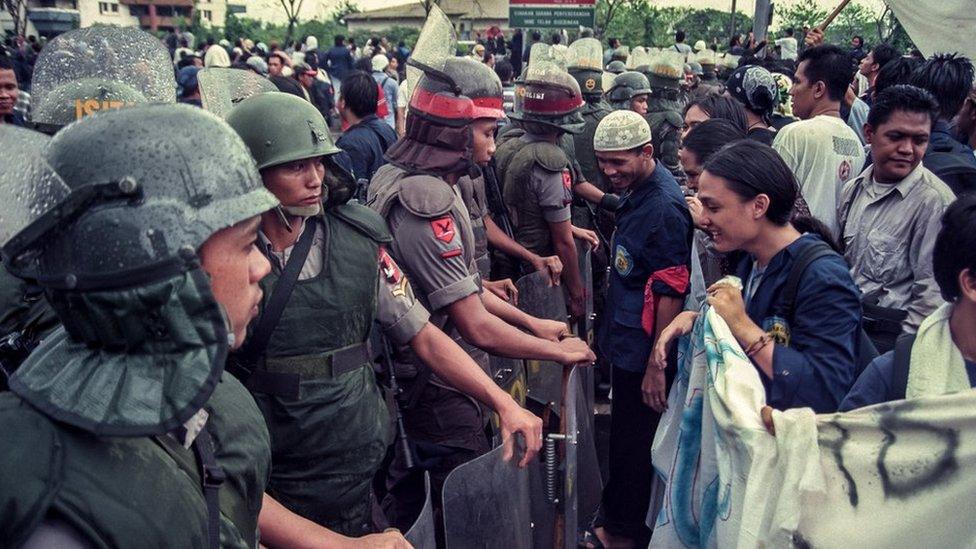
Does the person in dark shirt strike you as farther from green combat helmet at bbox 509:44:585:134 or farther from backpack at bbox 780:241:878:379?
green combat helmet at bbox 509:44:585:134

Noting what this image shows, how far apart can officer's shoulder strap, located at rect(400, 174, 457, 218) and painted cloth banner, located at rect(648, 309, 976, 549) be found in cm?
121

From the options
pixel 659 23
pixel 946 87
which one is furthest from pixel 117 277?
pixel 659 23

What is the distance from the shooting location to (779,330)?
106 inches

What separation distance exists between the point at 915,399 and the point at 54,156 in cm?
197

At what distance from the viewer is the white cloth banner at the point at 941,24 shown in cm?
481

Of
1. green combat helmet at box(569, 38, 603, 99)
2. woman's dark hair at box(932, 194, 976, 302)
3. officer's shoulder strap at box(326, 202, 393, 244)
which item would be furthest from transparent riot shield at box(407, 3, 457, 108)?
green combat helmet at box(569, 38, 603, 99)

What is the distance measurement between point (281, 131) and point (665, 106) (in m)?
7.63

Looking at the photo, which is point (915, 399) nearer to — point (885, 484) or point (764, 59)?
point (885, 484)

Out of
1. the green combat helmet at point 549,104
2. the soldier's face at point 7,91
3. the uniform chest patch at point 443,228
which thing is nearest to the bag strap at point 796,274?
the uniform chest patch at point 443,228

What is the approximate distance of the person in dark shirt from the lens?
2559 millimetres

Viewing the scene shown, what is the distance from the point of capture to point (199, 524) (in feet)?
4.34

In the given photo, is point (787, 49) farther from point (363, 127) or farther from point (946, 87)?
point (363, 127)

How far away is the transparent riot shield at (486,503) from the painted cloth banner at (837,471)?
0.66m

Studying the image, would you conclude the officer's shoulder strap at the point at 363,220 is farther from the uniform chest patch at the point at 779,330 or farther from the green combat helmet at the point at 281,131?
the uniform chest patch at the point at 779,330
